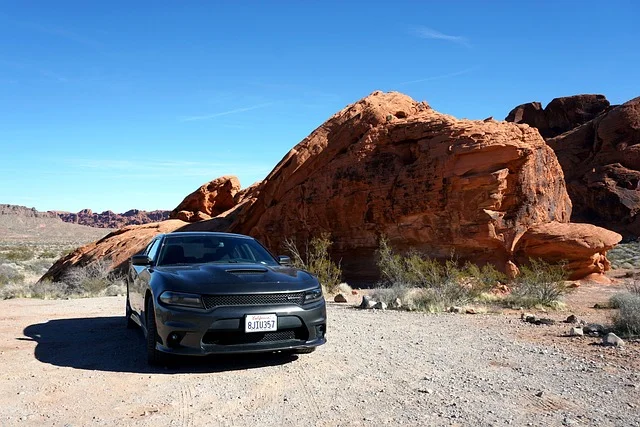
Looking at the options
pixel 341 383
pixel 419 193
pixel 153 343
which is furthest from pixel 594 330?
pixel 419 193

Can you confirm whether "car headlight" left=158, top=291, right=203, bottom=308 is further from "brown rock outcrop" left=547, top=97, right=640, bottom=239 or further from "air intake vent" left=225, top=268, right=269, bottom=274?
"brown rock outcrop" left=547, top=97, right=640, bottom=239

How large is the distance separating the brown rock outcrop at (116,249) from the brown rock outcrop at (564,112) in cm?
4827

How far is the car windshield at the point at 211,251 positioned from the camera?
23.3 ft

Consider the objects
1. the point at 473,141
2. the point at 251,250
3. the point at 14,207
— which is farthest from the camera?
the point at 14,207

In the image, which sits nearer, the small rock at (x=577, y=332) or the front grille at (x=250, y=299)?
the front grille at (x=250, y=299)

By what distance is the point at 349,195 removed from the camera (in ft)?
69.4

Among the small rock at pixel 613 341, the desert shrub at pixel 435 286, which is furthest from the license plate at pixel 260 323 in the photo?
the desert shrub at pixel 435 286

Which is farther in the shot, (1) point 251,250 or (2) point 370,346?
(1) point 251,250

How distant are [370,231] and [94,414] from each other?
1666 cm

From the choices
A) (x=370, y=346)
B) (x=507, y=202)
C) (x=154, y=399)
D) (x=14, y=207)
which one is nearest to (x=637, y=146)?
(x=507, y=202)

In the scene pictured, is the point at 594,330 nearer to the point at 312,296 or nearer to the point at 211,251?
the point at 312,296

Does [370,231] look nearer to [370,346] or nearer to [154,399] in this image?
[370,346]

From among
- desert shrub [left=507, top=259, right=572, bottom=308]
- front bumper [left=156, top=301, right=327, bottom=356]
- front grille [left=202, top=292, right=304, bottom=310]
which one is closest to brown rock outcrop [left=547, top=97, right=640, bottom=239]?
desert shrub [left=507, top=259, right=572, bottom=308]

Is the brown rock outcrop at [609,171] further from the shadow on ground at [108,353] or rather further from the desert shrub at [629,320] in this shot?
the shadow on ground at [108,353]
